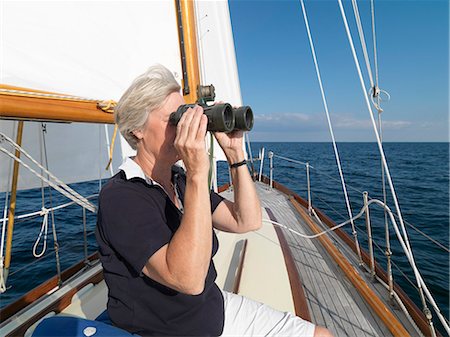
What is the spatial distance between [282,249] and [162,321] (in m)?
1.32

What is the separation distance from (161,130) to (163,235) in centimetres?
32

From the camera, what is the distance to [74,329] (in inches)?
27.4

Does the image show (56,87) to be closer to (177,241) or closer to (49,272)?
(177,241)

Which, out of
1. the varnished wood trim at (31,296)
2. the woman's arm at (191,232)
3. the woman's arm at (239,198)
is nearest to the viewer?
the woman's arm at (191,232)

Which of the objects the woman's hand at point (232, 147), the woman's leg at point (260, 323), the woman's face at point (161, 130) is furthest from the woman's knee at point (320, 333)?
the woman's face at point (161, 130)

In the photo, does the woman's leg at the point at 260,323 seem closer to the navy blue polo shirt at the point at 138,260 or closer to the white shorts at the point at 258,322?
the white shorts at the point at 258,322

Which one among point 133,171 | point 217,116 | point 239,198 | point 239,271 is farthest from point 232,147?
point 239,271

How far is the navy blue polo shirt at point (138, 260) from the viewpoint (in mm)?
692

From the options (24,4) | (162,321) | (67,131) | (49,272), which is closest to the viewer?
(162,321)

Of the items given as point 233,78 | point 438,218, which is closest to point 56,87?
point 233,78

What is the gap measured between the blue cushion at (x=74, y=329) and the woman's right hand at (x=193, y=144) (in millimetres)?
434

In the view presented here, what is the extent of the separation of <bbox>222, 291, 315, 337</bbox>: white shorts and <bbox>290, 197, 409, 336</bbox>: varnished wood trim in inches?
28.9

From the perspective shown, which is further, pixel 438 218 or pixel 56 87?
pixel 438 218

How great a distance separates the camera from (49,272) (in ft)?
10.9
